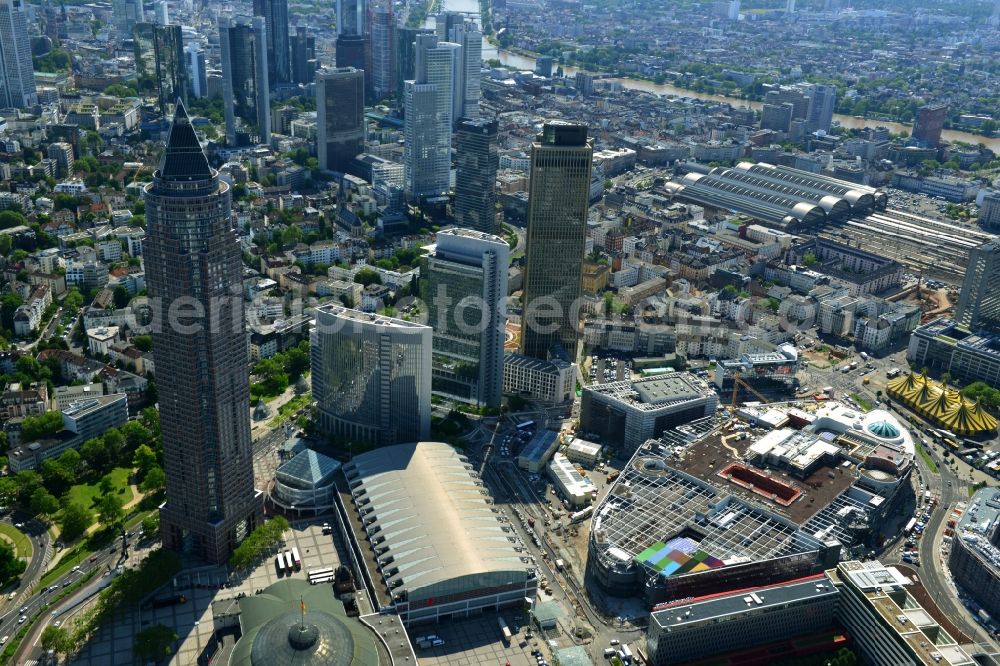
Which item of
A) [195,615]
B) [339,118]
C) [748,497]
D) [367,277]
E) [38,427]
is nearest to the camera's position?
[195,615]

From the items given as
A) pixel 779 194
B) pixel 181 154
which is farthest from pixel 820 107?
pixel 181 154

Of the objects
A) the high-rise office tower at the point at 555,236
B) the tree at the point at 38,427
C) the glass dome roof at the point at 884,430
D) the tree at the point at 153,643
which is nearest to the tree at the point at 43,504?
the tree at the point at 38,427

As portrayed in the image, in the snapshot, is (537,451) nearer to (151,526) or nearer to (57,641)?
(151,526)

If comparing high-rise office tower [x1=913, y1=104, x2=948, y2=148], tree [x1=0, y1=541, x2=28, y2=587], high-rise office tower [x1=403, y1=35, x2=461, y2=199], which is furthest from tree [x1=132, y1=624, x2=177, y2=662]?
high-rise office tower [x1=913, y1=104, x2=948, y2=148]

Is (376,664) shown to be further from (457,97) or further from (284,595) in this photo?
(457,97)

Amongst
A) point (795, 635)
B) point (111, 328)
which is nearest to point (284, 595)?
point (795, 635)

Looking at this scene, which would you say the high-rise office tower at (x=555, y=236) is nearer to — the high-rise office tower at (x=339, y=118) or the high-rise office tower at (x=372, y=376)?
the high-rise office tower at (x=372, y=376)
